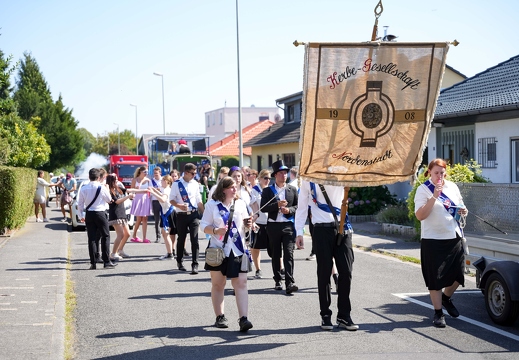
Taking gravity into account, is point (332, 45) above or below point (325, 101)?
above

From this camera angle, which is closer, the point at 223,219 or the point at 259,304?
the point at 223,219

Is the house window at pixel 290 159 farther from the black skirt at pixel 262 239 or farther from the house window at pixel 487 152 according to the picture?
the black skirt at pixel 262 239

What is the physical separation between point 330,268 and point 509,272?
196 cm

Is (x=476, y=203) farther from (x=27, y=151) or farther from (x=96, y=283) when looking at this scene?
(x=27, y=151)

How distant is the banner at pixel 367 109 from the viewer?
7.57 m

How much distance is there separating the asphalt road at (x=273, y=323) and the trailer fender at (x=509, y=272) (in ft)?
1.54

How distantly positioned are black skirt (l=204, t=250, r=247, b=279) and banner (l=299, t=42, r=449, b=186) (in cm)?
117

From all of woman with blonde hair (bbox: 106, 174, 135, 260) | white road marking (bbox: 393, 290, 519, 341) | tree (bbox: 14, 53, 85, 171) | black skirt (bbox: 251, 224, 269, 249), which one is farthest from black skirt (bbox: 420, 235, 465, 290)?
tree (bbox: 14, 53, 85, 171)

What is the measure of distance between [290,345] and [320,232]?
4.55ft

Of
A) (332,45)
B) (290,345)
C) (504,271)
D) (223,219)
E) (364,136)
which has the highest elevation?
(332,45)

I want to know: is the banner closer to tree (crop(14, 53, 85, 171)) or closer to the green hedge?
the green hedge

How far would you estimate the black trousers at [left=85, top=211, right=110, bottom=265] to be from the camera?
501 inches

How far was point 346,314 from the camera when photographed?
7.79 meters

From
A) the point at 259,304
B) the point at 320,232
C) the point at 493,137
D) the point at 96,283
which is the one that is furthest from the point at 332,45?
the point at 493,137
